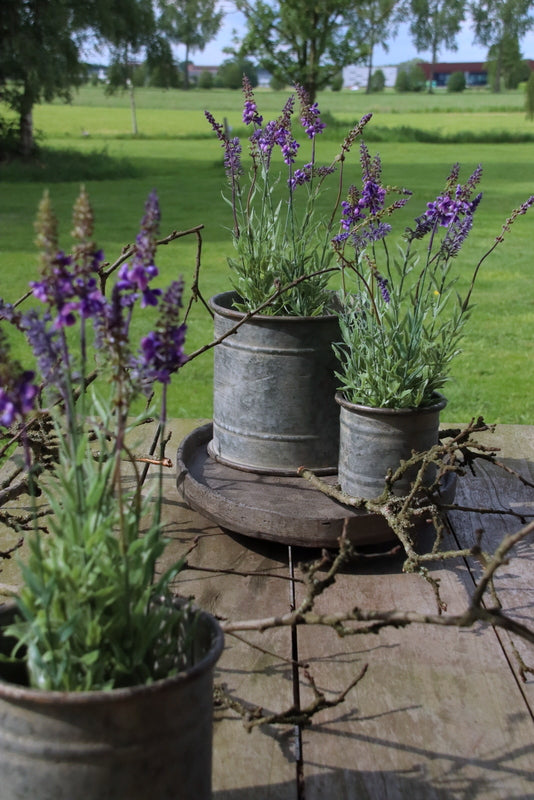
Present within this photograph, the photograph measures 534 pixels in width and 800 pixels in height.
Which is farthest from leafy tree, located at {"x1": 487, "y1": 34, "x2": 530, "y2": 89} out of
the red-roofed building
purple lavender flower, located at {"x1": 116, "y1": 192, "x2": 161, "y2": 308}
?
purple lavender flower, located at {"x1": 116, "y1": 192, "x2": 161, "y2": 308}

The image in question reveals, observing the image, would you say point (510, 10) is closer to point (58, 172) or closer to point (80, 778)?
point (58, 172)

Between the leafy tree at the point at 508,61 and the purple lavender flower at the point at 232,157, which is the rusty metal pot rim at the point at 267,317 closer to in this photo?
the purple lavender flower at the point at 232,157

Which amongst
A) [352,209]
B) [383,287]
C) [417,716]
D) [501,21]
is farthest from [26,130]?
[501,21]

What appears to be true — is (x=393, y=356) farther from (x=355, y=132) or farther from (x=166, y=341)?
(x=166, y=341)

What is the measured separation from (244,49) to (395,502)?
28172 mm

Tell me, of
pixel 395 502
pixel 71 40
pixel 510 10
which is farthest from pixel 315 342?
pixel 510 10

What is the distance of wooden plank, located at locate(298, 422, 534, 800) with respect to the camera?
167 cm

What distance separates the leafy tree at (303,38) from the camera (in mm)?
26969

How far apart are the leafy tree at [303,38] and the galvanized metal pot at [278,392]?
2545 cm

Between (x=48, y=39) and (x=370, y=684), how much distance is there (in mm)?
16462

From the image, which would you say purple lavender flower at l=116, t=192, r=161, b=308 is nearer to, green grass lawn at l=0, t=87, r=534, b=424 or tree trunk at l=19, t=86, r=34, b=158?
green grass lawn at l=0, t=87, r=534, b=424

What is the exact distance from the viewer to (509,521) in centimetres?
279

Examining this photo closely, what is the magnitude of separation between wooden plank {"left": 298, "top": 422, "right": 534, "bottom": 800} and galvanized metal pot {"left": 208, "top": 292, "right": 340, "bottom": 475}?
0.63 meters

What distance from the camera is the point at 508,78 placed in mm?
93312
